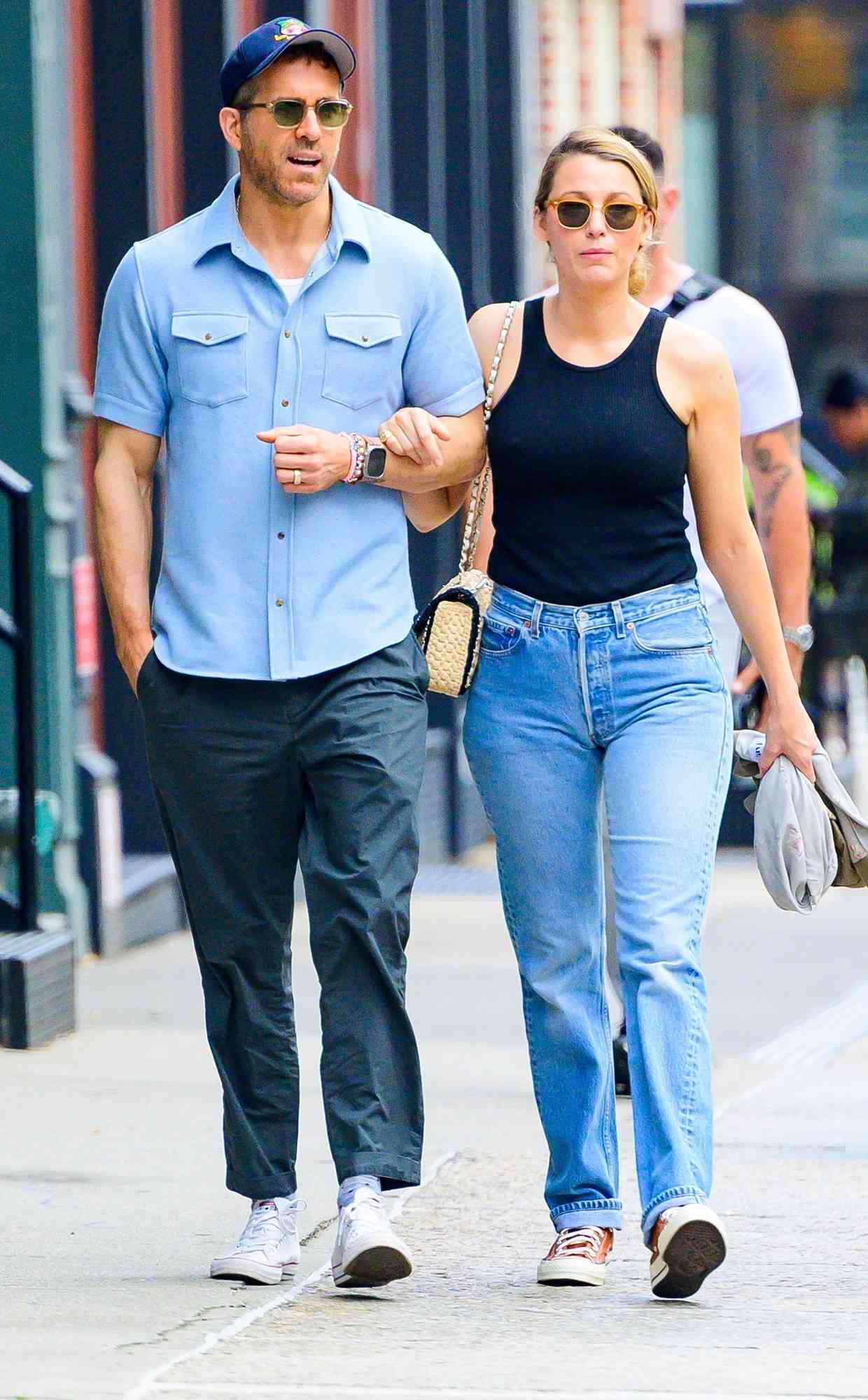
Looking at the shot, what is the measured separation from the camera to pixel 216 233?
15.5 ft

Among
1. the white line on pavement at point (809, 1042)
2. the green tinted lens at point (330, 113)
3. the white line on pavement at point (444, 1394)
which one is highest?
the green tinted lens at point (330, 113)

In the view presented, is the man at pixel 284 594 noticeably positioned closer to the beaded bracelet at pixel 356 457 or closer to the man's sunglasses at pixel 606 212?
the beaded bracelet at pixel 356 457

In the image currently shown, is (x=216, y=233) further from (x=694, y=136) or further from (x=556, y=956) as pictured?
(x=694, y=136)

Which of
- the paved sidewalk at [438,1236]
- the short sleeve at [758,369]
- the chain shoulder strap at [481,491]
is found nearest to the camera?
the paved sidewalk at [438,1236]

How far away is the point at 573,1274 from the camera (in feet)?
15.5

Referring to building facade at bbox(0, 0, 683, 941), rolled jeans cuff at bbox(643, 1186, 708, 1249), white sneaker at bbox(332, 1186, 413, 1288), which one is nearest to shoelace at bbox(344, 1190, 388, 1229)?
white sneaker at bbox(332, 1186, 413, 1288)

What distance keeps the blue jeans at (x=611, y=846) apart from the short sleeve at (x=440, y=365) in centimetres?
34

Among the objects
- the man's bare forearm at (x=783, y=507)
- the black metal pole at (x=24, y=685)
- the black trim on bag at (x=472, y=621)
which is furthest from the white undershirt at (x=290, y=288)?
the black metal pole at (x=24, y=685)

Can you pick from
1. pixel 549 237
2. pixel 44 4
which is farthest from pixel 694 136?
pixel 549 237

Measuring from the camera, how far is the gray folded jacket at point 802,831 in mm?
4887

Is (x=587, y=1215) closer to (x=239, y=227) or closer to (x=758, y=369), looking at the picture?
(x=239, y=227)

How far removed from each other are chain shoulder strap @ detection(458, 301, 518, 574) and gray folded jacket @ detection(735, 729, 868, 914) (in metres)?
0.65

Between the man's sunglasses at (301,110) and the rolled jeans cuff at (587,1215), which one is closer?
the man's sunglasses at (301,110)

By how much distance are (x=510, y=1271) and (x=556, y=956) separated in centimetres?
56
